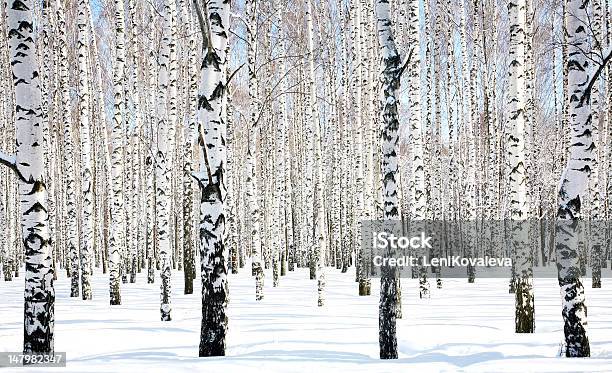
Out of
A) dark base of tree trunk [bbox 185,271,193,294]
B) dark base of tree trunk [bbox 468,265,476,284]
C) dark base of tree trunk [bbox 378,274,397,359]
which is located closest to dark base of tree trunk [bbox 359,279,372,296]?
dark base of tree trunk [bbox 185,271,193,294]

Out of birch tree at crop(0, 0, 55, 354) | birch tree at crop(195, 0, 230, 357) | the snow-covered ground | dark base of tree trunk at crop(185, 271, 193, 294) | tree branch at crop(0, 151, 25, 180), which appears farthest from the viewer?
dark base of tree trunk at crop(185, 271, 193, 294)

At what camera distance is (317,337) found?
7.59 m

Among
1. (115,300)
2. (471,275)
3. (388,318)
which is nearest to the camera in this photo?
(388,318)

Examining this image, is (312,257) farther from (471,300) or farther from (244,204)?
(244,204)

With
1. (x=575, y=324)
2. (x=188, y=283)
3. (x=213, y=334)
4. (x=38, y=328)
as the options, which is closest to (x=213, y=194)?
(x=213, y=334)

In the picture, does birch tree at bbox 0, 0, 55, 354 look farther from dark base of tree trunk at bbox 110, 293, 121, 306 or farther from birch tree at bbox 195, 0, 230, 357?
dark base of tree trunk at bbox 110, 293, 121, 306

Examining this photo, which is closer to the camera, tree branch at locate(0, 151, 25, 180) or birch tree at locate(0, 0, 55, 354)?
tree branch at locate(0, 151, 25, 180)

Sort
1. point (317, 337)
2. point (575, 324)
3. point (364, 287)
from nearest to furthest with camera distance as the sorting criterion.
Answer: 1. point (575, 324)
2. point (317, 337)
3. point (364, 287)

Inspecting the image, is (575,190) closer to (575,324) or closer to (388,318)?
(575,324)

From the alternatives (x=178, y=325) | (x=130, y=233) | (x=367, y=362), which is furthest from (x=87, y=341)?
(x=130, y=233)

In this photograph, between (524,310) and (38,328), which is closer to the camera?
(38,328)

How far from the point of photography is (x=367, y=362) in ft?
20.2

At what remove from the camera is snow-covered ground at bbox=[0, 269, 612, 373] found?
5883 millimetres

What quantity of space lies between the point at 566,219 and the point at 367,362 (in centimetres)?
271
